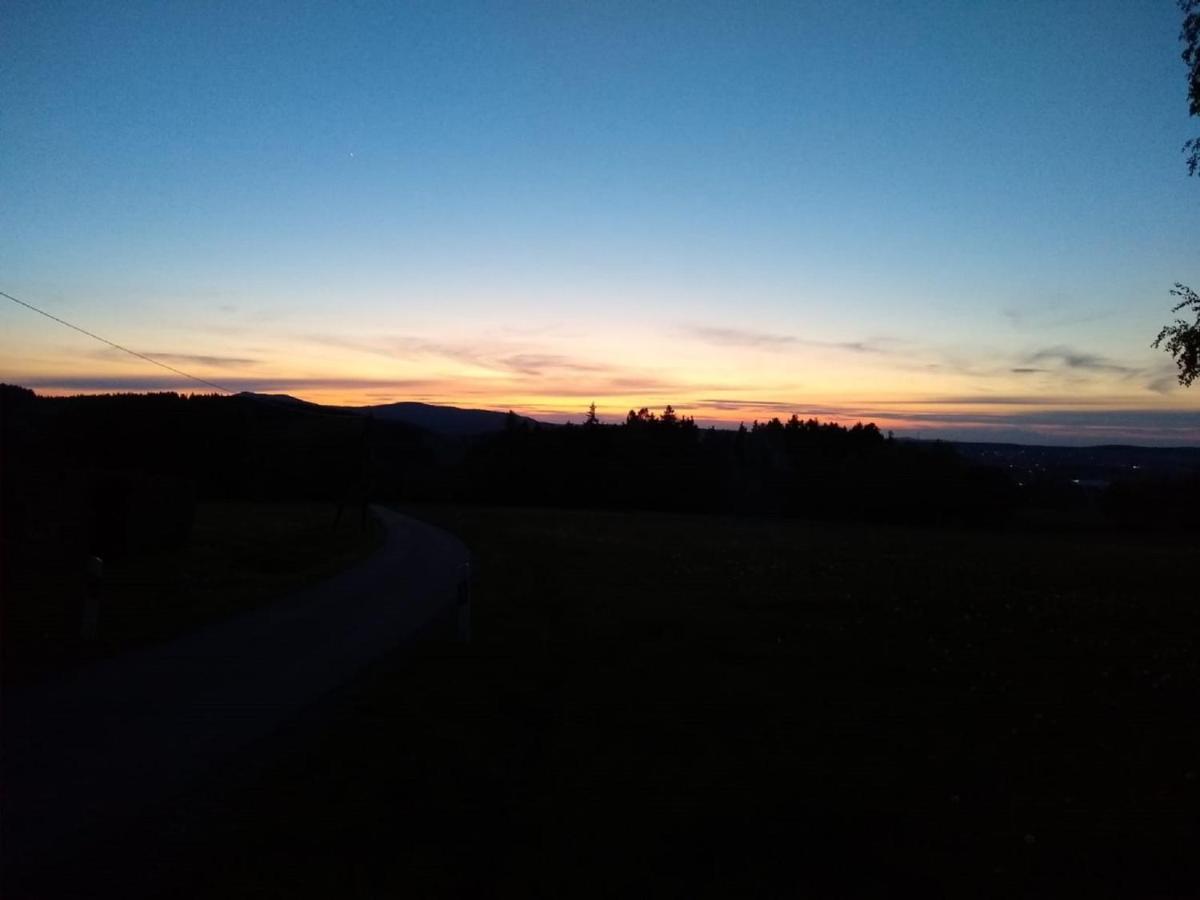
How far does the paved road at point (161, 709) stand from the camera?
5.80m

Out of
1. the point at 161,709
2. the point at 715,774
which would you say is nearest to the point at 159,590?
the point at 161,709

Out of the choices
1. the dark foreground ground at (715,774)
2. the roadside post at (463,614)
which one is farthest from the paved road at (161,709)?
the roadside post at (463,614)

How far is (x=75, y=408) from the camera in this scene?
128 ft

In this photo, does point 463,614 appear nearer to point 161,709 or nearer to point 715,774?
point 161,709

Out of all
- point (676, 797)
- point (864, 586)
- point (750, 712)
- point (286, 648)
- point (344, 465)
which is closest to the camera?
point (676, 797)

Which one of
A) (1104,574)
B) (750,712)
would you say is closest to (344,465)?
(1104,574)

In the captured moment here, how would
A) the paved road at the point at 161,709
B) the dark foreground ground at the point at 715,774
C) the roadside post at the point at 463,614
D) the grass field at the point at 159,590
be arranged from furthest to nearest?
1. the roadside post at the point at 463,614
2. the grass field at the point at 159,590
3. the paved road at the point at 161,709
4. the dark foreground ground at the point at 715,774

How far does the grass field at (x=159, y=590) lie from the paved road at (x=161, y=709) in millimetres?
666

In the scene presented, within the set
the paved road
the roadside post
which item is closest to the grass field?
the paved road

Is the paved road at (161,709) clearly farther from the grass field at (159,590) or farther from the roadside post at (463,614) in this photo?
the roadside post at (463,614)

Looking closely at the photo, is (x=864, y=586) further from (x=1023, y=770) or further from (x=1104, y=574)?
(x=1023, y=770)

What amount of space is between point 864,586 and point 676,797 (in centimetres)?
1551

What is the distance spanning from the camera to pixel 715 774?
6.77 m

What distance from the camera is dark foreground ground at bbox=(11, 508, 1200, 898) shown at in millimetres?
5035
